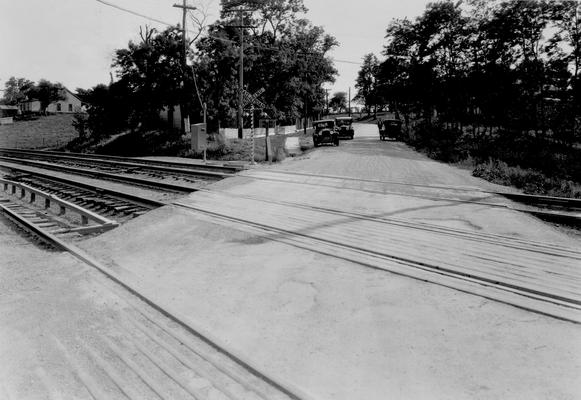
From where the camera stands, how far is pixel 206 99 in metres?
31.9

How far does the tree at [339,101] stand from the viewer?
143 meters

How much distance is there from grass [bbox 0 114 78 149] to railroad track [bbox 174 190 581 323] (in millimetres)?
40334

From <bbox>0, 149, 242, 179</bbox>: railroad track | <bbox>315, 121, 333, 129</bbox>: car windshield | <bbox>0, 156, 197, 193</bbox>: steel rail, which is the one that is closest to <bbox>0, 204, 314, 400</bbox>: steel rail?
<bbox>0, 156, 197, 193</bbox>: steel rail

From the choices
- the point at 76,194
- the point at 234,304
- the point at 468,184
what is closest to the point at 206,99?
the point at 76,194

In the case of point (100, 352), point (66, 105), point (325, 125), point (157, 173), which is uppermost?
point (66, 105)

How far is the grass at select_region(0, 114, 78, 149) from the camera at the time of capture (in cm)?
4391

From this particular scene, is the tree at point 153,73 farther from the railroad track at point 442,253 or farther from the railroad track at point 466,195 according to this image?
the railroad track at point 442,253

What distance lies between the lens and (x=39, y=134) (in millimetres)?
50781

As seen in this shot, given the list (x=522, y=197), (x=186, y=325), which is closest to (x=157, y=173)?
(x=522, y=197)

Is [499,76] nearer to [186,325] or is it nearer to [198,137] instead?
[198,137]

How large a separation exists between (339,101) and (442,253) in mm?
142943

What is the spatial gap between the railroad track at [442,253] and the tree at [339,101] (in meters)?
136

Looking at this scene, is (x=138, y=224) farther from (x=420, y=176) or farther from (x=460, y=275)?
(x=420, y=176)

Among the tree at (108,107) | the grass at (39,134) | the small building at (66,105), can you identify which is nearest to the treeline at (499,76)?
the tree at (108,107)
